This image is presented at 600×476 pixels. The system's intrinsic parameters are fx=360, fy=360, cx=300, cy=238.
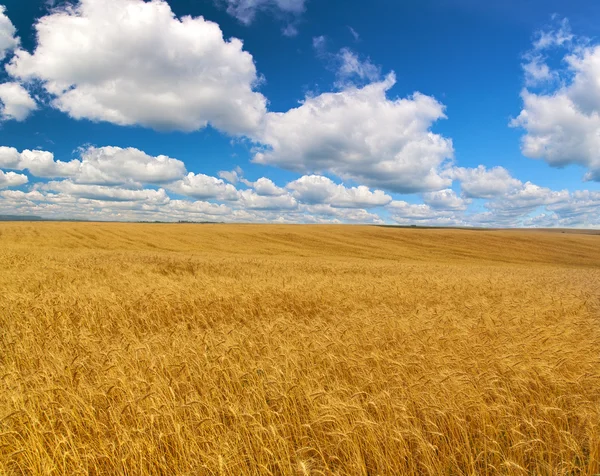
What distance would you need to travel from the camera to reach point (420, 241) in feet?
163

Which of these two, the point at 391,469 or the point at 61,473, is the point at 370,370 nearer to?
the point at 391,469

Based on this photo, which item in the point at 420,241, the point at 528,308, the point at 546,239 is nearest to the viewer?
the point at 528,308

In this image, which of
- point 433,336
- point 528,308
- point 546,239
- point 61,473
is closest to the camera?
point 61,473

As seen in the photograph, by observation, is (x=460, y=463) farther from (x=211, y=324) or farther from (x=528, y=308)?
(x=528, y=308)

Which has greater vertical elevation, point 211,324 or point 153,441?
point 153,441

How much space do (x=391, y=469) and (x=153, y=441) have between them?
1.81 metres

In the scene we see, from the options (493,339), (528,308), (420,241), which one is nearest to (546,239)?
(420,241)

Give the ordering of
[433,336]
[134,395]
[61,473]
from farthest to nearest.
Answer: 1. [433,336]
2. [134,395]
3. [61,473]

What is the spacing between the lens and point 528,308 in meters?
8.27

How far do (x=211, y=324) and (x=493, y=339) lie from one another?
5302 millimetres

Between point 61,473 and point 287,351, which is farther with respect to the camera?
point 287,351

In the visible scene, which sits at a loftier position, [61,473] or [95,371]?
[95,371]

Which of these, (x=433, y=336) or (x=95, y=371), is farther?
(x=433, y=336)

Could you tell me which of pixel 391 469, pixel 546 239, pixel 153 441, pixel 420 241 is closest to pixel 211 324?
pixel 153 441
